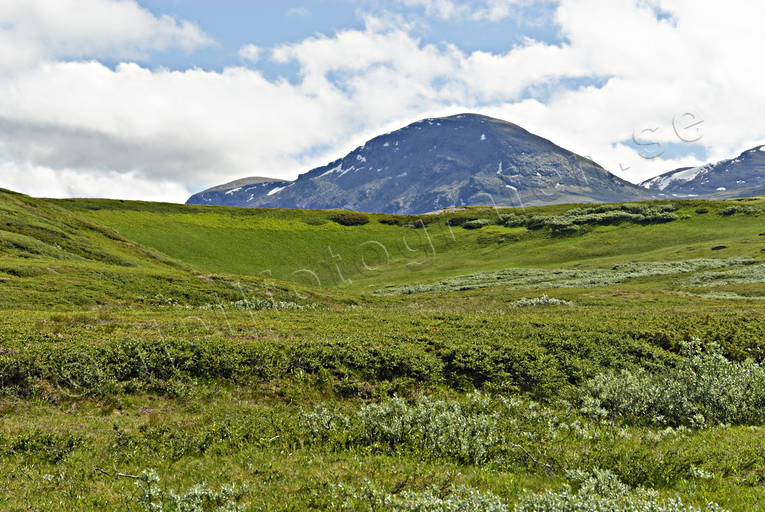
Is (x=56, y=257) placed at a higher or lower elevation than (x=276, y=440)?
higher

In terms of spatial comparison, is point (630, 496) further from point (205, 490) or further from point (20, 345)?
point (20, 345)

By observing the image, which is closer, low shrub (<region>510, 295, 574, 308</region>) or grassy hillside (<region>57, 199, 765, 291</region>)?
low shrub (<region>510, 295, 574, 308</region>)

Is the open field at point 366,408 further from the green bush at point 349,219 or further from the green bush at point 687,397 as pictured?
the green bush at point 349,219

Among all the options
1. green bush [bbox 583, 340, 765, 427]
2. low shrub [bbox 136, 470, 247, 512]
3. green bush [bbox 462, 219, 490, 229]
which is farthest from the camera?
green bush [bbox 462, 219, 490, 229]

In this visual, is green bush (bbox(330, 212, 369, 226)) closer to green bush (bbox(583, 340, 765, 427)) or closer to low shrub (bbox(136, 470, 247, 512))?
green bush (bbox(583, 340, 765, 427))

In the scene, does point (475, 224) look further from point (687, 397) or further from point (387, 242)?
point (687, 397)

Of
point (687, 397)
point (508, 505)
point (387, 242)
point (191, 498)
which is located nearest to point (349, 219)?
point (387, 242)

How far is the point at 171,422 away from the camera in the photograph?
12.6m

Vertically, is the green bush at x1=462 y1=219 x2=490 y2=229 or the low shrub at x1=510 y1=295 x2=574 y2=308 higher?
the green bush at x1=462 y1=219 x2=490 y2=229

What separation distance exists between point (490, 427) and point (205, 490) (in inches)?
317

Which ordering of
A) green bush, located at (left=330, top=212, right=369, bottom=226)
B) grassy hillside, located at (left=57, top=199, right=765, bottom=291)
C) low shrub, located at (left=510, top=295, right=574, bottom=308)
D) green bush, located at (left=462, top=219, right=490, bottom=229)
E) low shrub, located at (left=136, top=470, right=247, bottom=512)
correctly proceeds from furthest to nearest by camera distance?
green bush, located at (left=330, top=212, right=369, bottom=226), green bush, located at (left=462, top=219, right=490, bottom=229), grassy hillside, located at (left=57, top=199, right=765, bottom=291), low shrub, located at (left=510, top=295, right=574, bottom=308), low shrub, located at (left=136, top=470, right=247, bottom=512)

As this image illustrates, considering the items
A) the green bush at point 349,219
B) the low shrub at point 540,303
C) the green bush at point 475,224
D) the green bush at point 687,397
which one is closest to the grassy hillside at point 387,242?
the green bush at point 349,219

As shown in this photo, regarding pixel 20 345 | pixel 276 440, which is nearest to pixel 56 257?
pixel 20 345

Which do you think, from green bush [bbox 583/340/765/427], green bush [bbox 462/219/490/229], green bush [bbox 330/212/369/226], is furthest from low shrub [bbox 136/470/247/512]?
green bush [bbox 462/219/490/229]
